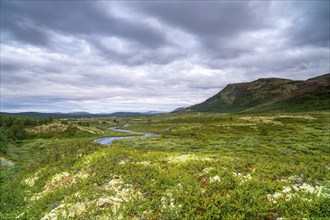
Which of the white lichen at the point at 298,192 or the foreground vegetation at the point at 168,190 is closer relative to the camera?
the foreground vegetation at the point at 168,190

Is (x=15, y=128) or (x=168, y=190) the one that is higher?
(x=168, y=190)

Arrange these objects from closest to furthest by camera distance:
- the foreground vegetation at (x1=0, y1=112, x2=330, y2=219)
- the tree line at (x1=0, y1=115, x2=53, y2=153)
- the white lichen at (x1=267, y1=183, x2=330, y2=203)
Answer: the foreground vegetation at (x1=0, y1=112, x2=330, y2=219)
the white lichen at (x1=267, y1=183, x2=330, y2=203)
the tree line at (x1=0, y1=115, x2=53, y2=153)

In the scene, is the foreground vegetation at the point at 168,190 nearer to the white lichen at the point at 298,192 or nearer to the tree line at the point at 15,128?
the white lichen at the point at 298,192

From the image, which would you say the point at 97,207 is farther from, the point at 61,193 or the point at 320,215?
the point at 320,215

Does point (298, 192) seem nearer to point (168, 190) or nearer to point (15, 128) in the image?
point (168, 190)

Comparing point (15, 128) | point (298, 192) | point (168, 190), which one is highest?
point (298, 192)

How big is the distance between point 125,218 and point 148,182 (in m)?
3.29

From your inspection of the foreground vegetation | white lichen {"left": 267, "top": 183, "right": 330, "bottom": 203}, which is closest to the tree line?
the foreground vegetation

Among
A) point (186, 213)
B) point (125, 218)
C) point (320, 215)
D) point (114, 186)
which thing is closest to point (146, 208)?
point (125, 218)

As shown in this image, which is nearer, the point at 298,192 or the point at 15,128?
the point at 298,192

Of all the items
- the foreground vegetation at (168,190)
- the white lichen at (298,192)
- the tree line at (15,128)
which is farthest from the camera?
the tree line at (15,128)

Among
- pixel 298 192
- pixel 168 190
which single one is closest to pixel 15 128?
pixel 168 190

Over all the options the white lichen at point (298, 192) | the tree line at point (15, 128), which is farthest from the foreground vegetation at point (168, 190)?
the tree line at point (15, 128)

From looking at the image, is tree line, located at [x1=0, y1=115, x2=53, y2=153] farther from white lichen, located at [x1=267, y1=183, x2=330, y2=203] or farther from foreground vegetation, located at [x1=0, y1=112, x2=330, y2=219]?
white lichen, located at [x1=267, y1=183, x2=330, y2=203]
